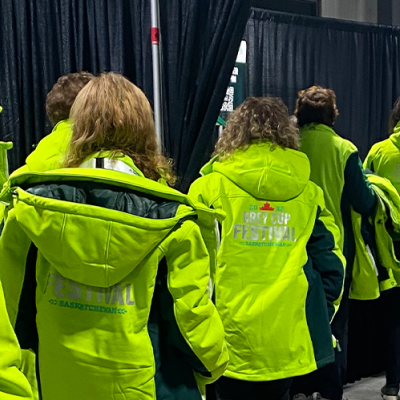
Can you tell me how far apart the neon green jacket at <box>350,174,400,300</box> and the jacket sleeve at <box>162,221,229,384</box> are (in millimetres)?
1548

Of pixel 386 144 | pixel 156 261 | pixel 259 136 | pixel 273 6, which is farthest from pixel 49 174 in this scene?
pixel 273 6

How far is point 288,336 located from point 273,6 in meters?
2.18

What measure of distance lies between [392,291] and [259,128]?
5.06 feet

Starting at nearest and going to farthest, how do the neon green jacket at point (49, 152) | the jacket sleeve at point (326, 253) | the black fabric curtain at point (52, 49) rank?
the neon green jacket at point (49, 152), the jacket sleeve at point (326, 253), the black fabric curtain at point (52, 49)

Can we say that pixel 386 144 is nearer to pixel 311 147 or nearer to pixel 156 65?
pixel 311 147

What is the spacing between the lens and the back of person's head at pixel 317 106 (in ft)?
8.75

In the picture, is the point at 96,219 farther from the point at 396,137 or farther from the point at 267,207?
the point at 396,137

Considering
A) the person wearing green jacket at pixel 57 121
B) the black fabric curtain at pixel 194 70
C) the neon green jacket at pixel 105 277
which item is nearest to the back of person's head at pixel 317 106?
the black fabric curtain at pixel 194 70

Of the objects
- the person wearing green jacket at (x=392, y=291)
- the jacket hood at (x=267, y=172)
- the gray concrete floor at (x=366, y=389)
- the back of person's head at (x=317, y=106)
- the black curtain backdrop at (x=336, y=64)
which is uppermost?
the black curtain backdrop at (x=336, y=64)

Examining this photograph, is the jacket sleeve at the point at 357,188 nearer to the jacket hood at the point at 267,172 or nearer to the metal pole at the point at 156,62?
the jacket hood at the point at 267,172

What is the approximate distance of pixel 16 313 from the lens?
4.57 feet

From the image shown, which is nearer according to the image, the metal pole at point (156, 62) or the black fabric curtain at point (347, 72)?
the metal pole at point (156, 62)

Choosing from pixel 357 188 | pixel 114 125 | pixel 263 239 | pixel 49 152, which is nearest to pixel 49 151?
pixel 49 152

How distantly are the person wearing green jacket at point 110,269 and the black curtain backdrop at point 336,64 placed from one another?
1962 millimetres
